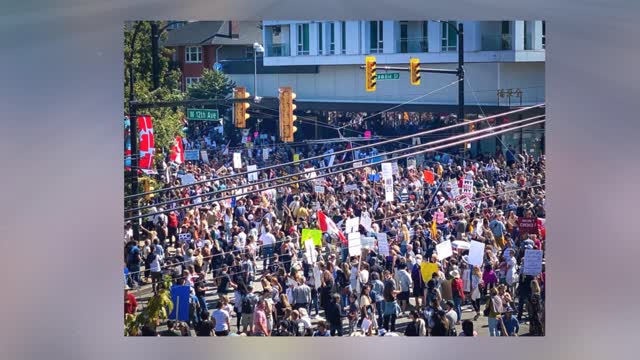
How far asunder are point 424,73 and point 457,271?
6.05 ft

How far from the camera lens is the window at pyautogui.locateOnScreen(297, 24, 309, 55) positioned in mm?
10445

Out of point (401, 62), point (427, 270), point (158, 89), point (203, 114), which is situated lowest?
point (427, 270)

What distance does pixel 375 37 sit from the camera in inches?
408

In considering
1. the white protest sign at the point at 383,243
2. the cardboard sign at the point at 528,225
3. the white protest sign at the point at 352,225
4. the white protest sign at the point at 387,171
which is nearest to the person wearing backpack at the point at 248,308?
the white protest sign at the point at 352,225

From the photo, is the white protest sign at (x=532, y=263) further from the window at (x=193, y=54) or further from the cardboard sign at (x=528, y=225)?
the window at (x=193, y=54)

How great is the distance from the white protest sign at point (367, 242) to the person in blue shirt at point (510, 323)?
1546mm

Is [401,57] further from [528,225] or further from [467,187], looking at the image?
[528,225]

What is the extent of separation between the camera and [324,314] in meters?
10.3

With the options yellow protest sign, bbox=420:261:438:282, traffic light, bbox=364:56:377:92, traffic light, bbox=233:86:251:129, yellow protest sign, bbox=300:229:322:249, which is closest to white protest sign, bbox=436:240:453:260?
yellow protest sign, bbox=420:261:438:282

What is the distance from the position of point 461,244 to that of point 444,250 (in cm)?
19

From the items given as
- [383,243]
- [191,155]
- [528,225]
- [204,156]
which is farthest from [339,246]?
[528,225]
